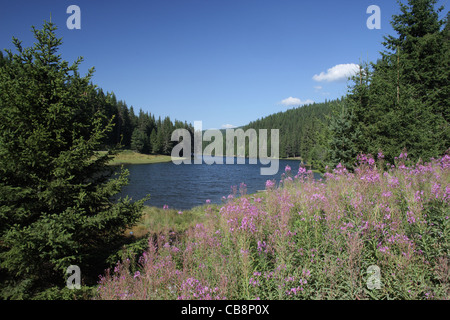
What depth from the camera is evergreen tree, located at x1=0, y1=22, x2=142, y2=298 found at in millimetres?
4746

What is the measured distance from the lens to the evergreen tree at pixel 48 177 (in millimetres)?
4746

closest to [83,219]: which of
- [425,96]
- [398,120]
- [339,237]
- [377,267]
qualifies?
[339,237]

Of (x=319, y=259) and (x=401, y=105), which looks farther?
(x=401, y=105)

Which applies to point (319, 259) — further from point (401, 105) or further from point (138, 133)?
point (138, 133)

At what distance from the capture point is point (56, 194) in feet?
17.1

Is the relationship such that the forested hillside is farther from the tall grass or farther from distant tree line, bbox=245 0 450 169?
the tall grass

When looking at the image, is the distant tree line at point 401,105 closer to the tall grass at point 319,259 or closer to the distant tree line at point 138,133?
the tall grass at point 319,259

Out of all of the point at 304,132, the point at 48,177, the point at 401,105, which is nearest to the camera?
the point at 48,177

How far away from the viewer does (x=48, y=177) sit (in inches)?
219
